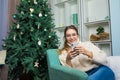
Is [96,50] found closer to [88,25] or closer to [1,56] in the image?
[88,25]

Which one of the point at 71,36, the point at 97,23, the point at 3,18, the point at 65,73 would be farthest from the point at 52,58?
the point at 3,18

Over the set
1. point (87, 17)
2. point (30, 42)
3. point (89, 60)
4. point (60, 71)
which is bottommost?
point (60, 71)

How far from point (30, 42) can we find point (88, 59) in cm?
119

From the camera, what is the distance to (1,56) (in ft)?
9.33

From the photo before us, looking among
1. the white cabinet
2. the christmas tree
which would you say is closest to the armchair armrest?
the christmas tree

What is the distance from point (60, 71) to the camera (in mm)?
1856

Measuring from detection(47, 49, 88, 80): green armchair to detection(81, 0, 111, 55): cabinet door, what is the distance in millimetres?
981

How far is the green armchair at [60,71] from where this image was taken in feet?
4.94

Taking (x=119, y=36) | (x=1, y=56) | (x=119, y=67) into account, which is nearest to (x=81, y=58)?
(x=119, y=67)

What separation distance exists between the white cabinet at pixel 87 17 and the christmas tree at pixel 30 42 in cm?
59

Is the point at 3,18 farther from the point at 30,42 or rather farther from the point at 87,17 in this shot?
the point at 87,17

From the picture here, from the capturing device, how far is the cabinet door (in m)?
2.90

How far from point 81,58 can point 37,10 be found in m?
1.30

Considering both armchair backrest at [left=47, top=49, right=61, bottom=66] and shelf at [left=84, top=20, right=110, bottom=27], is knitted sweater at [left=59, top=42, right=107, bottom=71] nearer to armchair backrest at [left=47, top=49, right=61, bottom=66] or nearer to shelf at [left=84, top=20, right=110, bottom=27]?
armchair backrest at [left=47, top=49, right=61, bottom=66]
